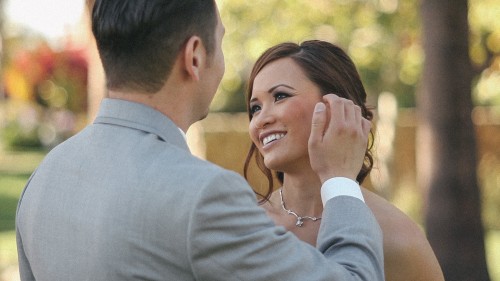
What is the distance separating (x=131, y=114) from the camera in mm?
2488

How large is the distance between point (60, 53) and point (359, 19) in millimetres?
26758

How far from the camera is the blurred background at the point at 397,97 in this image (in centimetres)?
1007

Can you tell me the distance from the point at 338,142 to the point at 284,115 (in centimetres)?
91

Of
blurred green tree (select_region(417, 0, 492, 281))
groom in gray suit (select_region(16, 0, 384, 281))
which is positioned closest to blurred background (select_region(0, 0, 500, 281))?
blurred green tree (select_region(417, 0, 492, 281))

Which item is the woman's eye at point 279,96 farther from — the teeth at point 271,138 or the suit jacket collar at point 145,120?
the suit jacket collar at point 145,120

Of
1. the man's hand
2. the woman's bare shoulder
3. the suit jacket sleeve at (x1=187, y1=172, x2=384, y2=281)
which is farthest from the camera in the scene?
the woman's bare shoulder

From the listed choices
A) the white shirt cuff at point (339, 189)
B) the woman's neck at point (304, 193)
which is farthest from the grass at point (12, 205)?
the white shirt cuff at point (339, 189)

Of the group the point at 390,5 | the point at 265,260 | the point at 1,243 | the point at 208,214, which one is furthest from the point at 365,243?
the point at 390,5

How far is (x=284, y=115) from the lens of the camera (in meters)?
3.71

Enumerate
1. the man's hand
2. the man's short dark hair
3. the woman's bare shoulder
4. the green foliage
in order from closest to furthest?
1. the man's short dark hair
2. the man's hand
3. the woman's bare shoulder
4. the green foliage

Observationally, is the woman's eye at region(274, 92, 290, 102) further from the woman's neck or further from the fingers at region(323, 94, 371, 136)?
the fingers at region(323, 94, 371, 136)

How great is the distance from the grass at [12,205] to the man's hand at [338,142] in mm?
8370

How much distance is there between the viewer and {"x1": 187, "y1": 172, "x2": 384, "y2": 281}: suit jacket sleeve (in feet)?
7.47

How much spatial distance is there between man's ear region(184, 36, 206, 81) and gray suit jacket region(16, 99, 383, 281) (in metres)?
0.14
